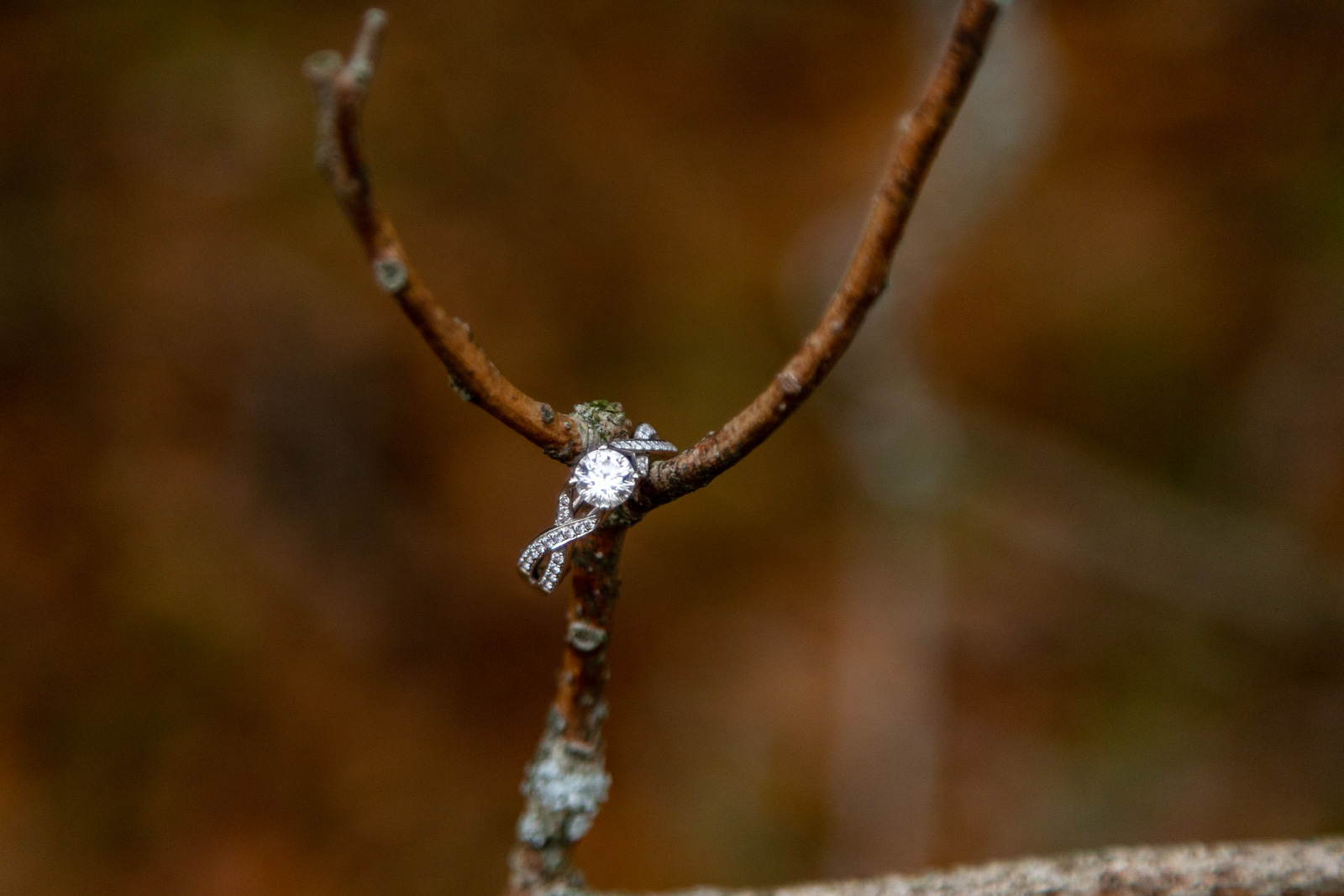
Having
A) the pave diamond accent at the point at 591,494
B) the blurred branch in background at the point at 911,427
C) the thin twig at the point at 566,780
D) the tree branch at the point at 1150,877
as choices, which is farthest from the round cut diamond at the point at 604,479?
the blurred branch in background at the point at 911,427

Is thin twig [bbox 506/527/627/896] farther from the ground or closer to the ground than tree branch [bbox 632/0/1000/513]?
closer to the ground

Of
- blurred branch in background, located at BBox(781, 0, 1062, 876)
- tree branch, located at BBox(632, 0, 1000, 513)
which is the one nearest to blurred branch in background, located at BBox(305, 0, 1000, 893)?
tree branch, located at BBox(632, 0, 1000, 513)

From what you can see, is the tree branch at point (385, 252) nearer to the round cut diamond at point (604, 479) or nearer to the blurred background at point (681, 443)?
the round cut diamond at point (604, 479)

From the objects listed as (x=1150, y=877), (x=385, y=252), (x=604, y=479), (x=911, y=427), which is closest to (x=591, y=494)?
(x=604, y=479)

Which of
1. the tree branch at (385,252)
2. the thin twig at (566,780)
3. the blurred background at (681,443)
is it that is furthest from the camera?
the blurred background at (681,443)

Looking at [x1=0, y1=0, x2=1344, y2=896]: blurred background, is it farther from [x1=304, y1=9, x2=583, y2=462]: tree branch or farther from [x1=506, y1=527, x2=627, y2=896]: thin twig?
[x1=304, y1=9, x2=583, y2=462]: tree branch
